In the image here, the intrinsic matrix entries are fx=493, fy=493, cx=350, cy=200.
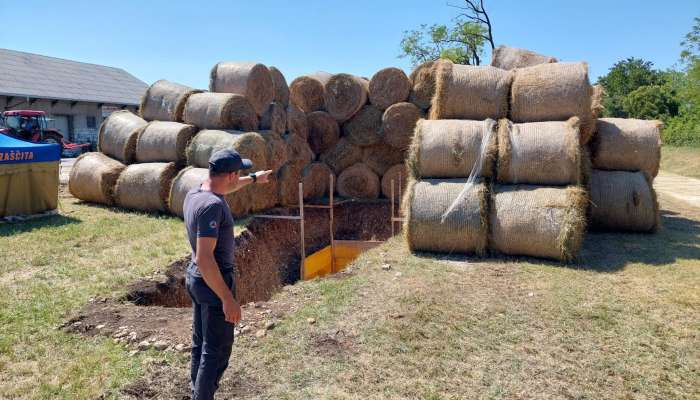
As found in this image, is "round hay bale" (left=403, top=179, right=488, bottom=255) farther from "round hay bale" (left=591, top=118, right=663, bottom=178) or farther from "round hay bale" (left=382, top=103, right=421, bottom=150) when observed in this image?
"round hay bale" (left=382, top=103, right=421, bottom=150)

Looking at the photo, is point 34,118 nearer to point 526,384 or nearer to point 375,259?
point 375,259

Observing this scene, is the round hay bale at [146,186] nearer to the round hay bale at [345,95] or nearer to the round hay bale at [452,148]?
the round hay bale at [345,95]

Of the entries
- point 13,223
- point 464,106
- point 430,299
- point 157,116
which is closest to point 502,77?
point 464,106

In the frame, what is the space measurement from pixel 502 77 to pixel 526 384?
5.91m

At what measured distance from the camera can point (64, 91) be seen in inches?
1328

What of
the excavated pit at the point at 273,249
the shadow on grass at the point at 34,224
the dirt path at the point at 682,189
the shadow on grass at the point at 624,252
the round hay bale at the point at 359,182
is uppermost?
the round hay bale at the point at 359,182

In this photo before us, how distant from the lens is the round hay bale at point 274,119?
12.2m

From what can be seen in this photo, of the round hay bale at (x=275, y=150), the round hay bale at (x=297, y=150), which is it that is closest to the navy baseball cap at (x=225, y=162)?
the round hay bale at (x=275, y=150)

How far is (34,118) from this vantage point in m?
25.3

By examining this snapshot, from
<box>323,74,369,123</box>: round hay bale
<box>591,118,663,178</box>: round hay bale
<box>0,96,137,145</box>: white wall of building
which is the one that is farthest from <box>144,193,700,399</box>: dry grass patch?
<box>0,96,137,145</box>: white wall of building

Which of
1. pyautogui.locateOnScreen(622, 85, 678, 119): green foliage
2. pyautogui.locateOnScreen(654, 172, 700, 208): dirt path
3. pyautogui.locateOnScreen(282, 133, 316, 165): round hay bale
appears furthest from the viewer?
pyautogui.locateOnScreen(622, 85, 678, 119): green foliage

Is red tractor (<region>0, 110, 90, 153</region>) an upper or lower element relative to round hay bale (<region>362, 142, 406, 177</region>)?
upper

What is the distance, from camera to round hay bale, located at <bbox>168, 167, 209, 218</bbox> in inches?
408

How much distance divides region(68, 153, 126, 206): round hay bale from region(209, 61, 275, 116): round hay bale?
312 centimetres
